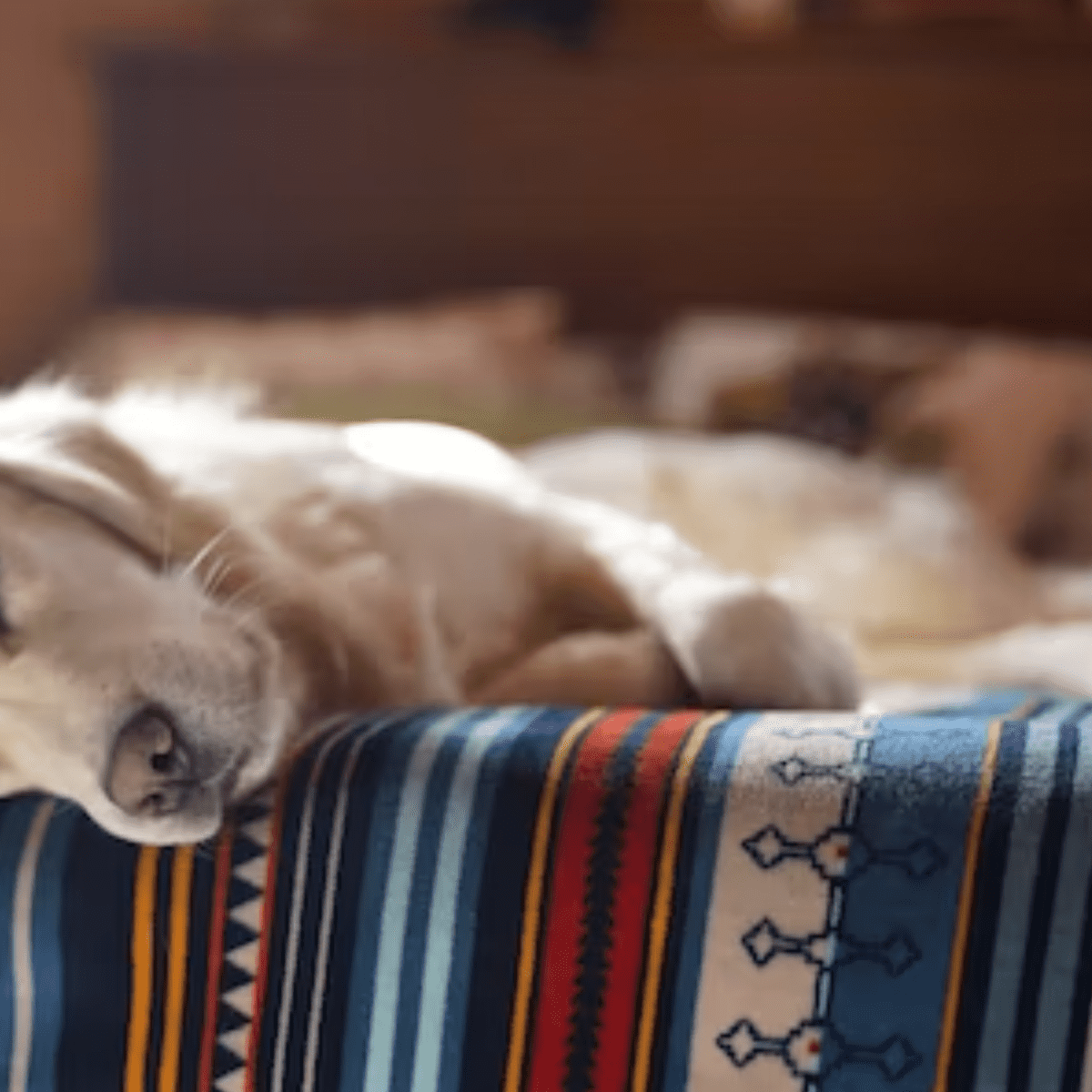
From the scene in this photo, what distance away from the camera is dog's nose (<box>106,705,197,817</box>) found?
0.81 m

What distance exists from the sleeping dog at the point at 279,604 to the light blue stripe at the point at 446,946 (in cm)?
13

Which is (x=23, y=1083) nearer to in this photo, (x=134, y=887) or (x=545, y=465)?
(x=134, y=887)

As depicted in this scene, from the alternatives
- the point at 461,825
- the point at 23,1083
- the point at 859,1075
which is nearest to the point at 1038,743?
the point at 859,1075

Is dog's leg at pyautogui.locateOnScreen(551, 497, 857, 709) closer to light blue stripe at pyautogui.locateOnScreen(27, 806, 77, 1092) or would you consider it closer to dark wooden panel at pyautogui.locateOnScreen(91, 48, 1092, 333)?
light blue stripe at pyautogui.locateOnScreen(27, 806, 77, 1092)

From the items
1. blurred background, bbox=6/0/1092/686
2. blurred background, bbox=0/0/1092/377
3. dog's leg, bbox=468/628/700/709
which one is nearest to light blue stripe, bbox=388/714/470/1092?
dog's leg, bbox=468/628/700/709

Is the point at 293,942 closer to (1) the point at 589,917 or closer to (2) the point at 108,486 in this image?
(1) the point at 589,917

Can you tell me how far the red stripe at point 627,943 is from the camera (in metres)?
0.74

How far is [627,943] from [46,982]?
314 millimetres

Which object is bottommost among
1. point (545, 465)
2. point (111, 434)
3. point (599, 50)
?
point (111, 434)

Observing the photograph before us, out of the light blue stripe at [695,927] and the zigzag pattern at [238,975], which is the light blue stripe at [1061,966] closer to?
the light blue stripe at [695,927]

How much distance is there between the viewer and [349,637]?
3.55 feet

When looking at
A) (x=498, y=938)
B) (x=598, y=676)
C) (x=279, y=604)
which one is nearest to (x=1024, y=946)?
(x=498, y=938)

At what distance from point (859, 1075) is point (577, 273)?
85.5 inches

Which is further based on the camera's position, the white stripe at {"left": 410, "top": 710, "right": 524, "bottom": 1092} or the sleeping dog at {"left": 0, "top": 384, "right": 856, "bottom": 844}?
the sleeping dog at {"left": 0, "top": 384, "right": 856, "bottom": 844}
